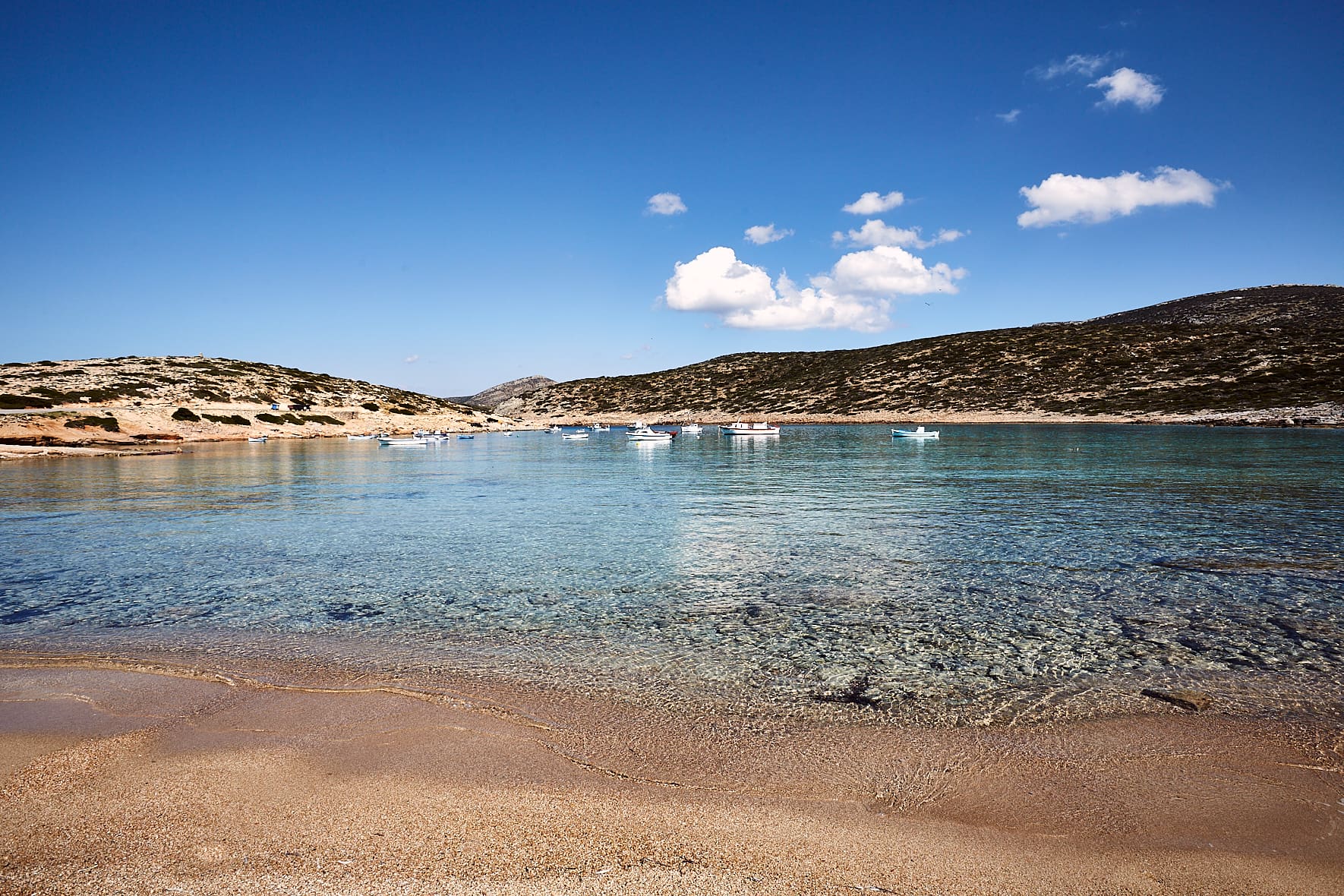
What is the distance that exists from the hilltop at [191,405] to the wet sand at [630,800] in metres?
66.0

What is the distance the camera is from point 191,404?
8650 centimetres

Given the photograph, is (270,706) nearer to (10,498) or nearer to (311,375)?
(10,498)

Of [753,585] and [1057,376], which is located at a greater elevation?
[1057,376]

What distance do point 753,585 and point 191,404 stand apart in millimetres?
93176

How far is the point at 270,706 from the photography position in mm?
7812

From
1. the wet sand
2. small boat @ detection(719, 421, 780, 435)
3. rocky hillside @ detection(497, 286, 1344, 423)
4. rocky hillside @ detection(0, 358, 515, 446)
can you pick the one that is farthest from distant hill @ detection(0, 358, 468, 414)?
the wet sand

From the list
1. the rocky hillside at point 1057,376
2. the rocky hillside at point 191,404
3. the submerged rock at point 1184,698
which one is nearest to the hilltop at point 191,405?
the rocky hillside at point 191,404

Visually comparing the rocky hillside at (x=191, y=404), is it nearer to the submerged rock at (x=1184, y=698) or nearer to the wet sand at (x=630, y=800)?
the wet sand at (x=630, y=800)

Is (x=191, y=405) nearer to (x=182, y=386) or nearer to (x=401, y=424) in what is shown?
(x=182, y=386)

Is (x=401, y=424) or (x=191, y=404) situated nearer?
(x=191, y=404)

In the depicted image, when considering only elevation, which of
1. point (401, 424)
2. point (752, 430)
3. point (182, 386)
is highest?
point (182, 386)

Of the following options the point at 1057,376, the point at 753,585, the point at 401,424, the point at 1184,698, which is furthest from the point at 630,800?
the point at 1057,376

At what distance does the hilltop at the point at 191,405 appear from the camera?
65.4 metres

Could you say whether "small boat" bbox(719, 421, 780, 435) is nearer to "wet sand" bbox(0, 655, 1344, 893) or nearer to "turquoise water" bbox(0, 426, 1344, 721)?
"turquoise water" bbox(0, 426, 1344, 721)
